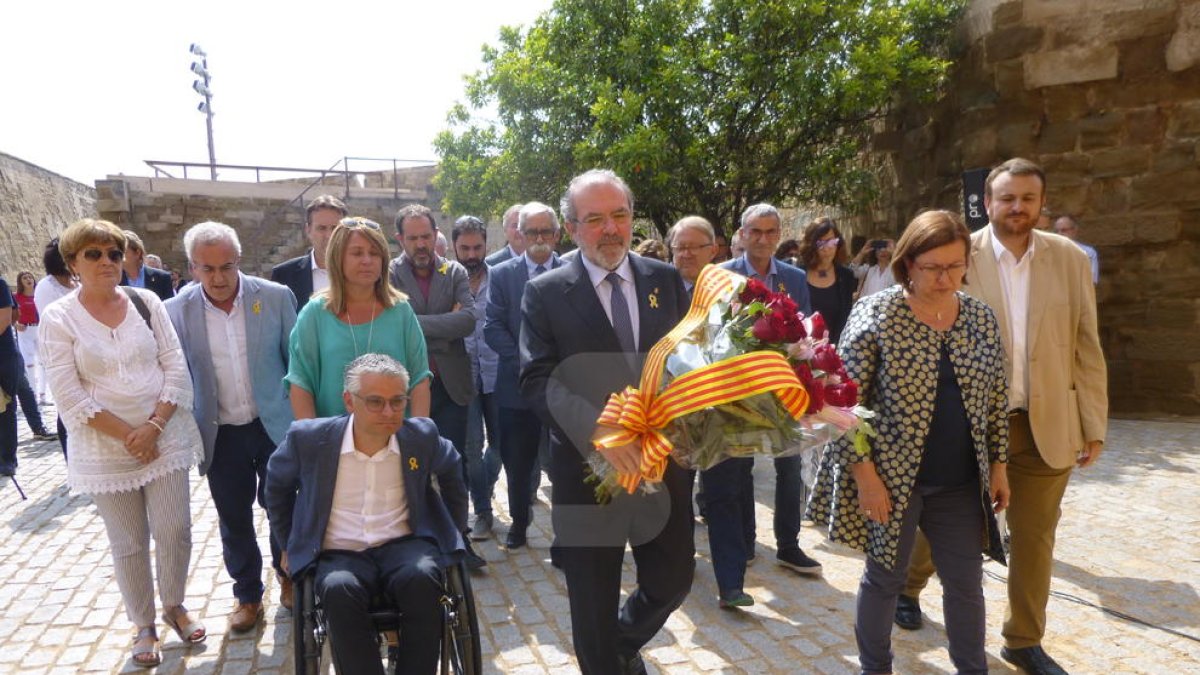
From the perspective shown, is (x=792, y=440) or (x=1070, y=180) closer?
(x=792, y=440)

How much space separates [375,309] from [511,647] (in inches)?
66.2

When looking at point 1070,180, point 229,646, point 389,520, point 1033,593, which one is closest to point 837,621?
point 1033,593

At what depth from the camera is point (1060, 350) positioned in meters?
3.46

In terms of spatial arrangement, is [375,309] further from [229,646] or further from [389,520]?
[229,646]

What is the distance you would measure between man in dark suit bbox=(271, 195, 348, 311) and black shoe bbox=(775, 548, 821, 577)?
308 cm

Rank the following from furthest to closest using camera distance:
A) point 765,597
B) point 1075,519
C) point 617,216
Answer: point 1075,519, point 765,597, point 617,216

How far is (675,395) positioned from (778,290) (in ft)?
7.70

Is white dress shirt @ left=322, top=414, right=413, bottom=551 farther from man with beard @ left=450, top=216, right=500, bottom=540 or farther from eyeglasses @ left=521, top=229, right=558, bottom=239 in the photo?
eyeglasses @ left=521, top=229, right=558, bottom=239

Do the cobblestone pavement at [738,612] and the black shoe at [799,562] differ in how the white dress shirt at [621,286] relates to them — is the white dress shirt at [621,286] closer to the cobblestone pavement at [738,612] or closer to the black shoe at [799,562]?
the cobblestone pavement at [738,612]

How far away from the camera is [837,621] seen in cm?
400

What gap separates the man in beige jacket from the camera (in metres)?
3.42

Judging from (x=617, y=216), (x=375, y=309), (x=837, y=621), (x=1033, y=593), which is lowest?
(x=837, y=621)

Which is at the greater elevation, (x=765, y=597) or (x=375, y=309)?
(x=375, y=309)

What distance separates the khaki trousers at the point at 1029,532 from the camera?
3.43m
